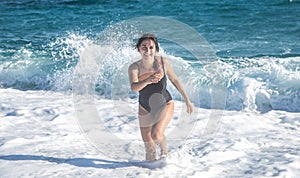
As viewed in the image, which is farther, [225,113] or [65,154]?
[225,113]

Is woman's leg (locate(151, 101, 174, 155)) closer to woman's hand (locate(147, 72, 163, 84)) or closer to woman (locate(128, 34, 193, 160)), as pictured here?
woman (locate(128, 34, 193, 160))

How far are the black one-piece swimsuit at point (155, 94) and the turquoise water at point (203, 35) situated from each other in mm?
3205

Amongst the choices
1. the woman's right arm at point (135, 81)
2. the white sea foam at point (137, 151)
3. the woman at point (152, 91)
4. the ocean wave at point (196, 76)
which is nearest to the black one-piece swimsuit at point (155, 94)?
Result: the woman at point (152, 91)

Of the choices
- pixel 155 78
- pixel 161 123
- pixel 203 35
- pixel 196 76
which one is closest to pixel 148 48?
pixel 155 78

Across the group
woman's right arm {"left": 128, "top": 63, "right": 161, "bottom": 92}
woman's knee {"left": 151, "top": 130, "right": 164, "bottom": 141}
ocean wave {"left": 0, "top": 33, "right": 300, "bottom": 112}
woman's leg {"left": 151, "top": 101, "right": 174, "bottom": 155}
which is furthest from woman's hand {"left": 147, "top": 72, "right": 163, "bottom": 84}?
ocean wave {"left": 0, "top": 33, "right": 300, "bottom": 112}

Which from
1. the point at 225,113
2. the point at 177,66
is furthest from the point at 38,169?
the point at 177,66

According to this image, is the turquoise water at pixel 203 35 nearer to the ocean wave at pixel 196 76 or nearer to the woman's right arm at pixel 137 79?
the ocean wave at pixel 196 76

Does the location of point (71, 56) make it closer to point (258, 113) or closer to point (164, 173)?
point (258, 113)

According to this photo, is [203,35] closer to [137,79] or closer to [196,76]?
[196,76]

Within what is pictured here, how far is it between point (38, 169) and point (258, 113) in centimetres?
346

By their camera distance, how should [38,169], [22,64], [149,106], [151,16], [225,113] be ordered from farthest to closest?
[151,16] < [22,64] < [225,113] < [38,169] < [149,106]

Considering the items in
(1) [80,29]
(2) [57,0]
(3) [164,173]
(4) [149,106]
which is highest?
(2) [57,0]

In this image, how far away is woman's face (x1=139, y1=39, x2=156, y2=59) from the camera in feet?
13.0

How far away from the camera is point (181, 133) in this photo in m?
5.80
